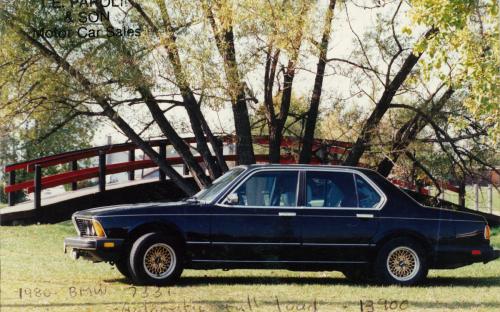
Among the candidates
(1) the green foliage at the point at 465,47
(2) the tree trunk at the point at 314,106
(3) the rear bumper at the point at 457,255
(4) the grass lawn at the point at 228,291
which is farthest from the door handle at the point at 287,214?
(2) the tree trunk at the point at 314,106

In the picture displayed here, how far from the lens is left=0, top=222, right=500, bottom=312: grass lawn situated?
9.14 m

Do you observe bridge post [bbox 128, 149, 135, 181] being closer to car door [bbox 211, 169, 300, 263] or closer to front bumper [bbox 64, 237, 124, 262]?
car door [bbox 211, 169, 300, 263]

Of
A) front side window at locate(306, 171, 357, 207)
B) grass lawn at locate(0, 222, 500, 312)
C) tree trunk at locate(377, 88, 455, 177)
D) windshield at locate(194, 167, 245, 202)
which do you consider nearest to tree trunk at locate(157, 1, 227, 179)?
tree trunk at locate(377, 88, 455, 177)

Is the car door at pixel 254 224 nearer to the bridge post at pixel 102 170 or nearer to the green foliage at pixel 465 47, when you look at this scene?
the green foliage at pixel 465 47

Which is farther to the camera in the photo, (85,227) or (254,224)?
(85,227)

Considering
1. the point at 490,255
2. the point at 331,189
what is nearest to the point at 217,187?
the point at 331,189

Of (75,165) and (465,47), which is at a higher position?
(465,47)

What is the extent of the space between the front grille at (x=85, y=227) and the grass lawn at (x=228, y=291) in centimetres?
Answer: 63

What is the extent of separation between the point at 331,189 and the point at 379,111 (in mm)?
8392

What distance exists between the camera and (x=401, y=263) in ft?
37.7

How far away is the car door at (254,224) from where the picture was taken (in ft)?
36.1

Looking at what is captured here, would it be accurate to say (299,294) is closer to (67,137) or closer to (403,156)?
(403,156)

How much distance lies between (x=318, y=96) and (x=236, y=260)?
9.41 metres

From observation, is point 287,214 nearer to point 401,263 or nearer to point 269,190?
point 269,190
